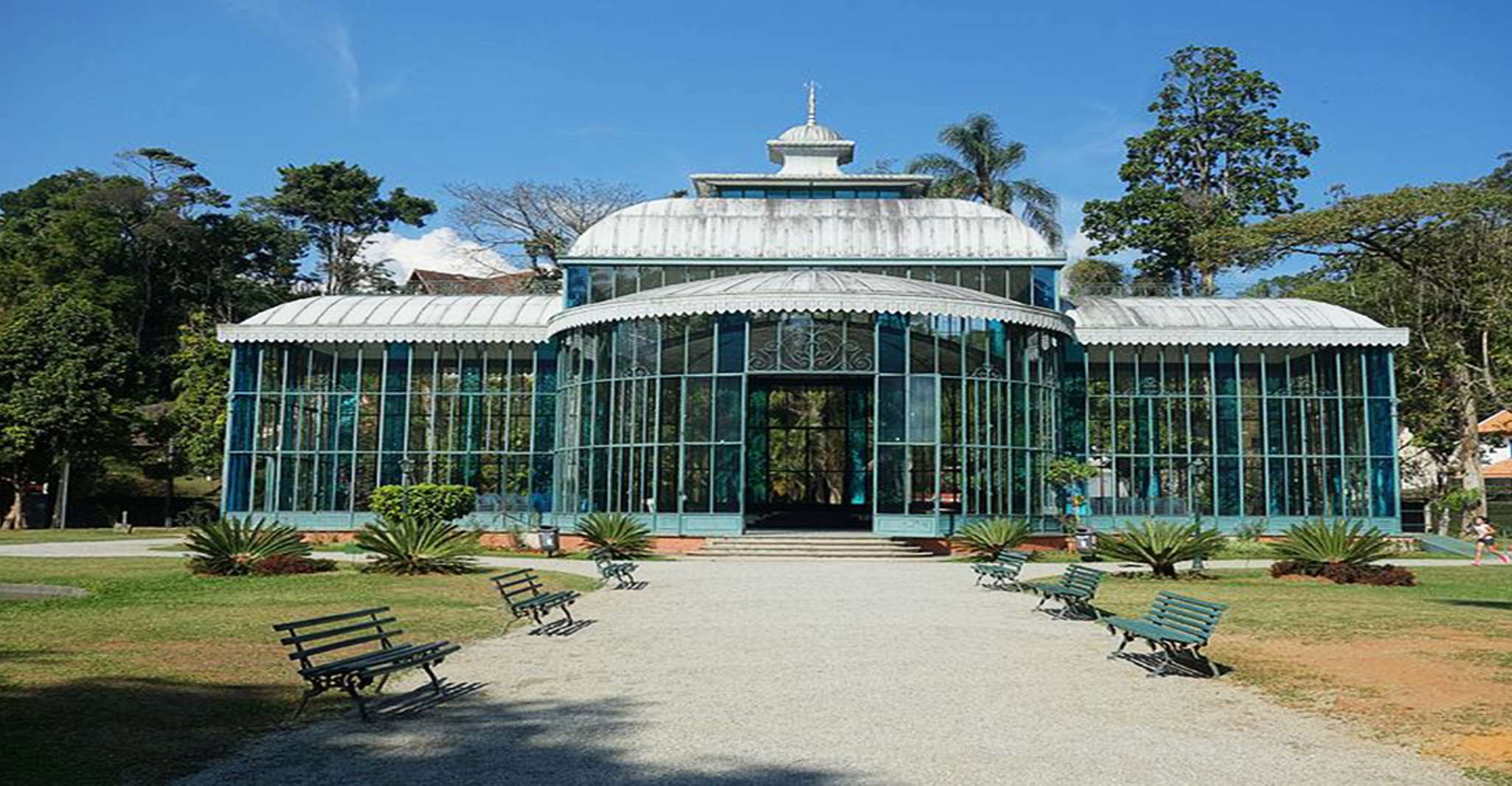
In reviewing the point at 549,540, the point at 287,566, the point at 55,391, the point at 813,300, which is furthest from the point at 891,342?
the point at 55,391

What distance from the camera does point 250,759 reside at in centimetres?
709

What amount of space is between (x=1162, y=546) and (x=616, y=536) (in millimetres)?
10743

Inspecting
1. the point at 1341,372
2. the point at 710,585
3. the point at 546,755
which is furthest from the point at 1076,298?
the point at 546,755

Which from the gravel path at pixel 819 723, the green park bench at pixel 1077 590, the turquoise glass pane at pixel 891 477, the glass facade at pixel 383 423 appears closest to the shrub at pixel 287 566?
the gravel path at pixel 819 723

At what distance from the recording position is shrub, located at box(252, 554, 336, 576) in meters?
19.3

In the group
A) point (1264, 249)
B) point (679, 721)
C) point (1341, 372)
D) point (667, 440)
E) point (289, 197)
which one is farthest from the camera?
point (289, 197)

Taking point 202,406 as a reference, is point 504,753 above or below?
below

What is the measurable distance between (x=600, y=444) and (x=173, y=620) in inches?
580

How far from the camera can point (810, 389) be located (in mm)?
34719

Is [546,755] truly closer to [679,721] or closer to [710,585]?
[679,721]

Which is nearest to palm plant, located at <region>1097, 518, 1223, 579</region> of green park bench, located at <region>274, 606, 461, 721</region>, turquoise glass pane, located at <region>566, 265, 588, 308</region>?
green park bench, located at <region>274, 606, 461, 721</region>

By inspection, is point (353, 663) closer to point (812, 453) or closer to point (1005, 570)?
point (1005, 570)

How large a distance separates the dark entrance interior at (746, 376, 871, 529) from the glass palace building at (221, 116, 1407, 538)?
0.07 m

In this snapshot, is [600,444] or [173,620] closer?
[173,620]
